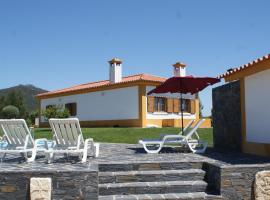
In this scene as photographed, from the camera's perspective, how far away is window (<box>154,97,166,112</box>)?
30.0m

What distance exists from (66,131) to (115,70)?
23083mm

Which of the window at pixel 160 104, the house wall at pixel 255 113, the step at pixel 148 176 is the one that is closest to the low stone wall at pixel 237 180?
the step at pixel 148 176

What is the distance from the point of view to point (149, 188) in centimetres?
742

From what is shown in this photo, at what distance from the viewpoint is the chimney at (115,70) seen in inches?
1243

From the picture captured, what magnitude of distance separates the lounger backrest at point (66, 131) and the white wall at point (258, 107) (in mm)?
4583

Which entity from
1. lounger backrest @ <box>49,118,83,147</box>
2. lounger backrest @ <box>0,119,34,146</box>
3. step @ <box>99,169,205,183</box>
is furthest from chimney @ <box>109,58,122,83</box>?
step @ <box>99,169,205,183</box>

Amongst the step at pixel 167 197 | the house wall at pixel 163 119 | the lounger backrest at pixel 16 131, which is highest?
the house wall at pixel 163 119

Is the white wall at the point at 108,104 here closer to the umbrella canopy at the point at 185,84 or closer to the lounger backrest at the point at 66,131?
the umbrella canopy at the point at 185,84

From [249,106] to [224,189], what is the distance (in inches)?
168

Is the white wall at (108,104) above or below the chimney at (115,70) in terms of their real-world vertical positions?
below

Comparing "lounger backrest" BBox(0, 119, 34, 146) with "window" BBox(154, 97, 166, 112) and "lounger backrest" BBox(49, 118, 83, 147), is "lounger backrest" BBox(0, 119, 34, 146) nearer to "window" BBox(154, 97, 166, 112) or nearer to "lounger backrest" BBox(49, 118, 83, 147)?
"lounger backrest" BBox(49, 118, 83, 147)

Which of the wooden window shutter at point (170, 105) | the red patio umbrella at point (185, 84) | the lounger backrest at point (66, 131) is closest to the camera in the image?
the lounger backrest at point (66, 131)

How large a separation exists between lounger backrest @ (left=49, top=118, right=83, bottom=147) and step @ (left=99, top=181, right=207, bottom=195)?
5.58ft

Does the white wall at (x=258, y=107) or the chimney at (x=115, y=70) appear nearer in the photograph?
the white wall at (x=258, y=107)
